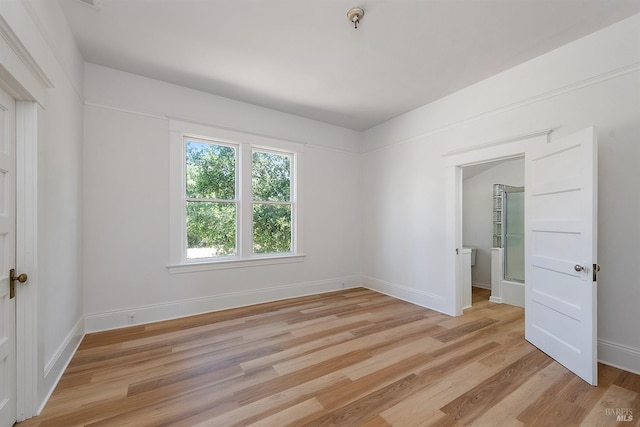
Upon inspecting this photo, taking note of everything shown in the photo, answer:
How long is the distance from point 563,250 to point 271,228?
11.5 ft

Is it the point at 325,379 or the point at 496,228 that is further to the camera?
the point at 496,228

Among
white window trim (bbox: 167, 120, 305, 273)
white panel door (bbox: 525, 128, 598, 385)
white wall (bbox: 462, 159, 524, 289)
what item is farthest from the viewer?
white wall (bbox: 462, 159, 524, 289)

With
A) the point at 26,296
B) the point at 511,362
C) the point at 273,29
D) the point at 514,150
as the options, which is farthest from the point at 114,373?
the point at 514,150

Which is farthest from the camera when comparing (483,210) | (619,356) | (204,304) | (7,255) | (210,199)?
(483,210)

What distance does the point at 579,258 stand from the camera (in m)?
2.23

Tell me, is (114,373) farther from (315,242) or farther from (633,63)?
(633,63)

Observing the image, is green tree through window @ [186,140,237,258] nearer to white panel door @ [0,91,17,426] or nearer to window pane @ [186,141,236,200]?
window pane @ [186,141,236,200]

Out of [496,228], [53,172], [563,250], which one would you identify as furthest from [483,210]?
[53,172]

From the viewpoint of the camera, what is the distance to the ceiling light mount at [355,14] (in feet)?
7.18

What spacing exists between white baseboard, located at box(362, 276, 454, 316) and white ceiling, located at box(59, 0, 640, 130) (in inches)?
113

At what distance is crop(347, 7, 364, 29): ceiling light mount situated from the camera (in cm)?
219

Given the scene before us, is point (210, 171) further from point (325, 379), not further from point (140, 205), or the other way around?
point (325, 379)

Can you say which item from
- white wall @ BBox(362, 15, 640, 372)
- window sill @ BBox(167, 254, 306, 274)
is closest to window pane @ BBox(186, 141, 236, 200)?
window sill @ BBox(167, 254, 306, 274)

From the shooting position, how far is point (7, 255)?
5.41 ft
